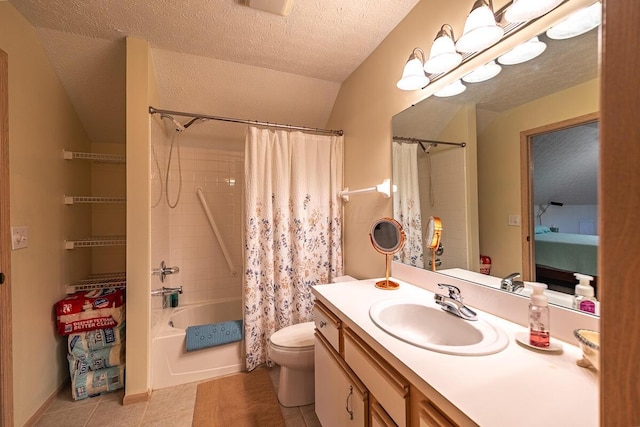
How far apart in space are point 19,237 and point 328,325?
1738mm

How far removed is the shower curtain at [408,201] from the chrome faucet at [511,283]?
44cm

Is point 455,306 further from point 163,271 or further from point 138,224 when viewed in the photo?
point 163,271

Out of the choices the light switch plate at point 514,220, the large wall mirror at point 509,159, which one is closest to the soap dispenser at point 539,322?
the large wall mirror at point 509,159

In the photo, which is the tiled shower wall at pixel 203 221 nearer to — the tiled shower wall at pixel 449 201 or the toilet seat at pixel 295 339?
the toilet seat at pixel 295 339

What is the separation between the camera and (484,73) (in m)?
1.07

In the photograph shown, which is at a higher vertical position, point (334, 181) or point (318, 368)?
point (334, 181)

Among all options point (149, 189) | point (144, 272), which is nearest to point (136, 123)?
point (149, 189)

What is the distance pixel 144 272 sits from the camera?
5.26 ft

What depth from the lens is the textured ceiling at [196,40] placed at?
140 cm

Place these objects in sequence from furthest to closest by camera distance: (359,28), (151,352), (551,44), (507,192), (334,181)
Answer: (334,181), (151,352), (359,28), (507,192), (551,44)

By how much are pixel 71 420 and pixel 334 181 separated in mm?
2313

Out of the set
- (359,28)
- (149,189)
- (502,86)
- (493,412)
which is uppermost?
(359,28)

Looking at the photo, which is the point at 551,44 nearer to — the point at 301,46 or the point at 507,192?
the point at 507,192

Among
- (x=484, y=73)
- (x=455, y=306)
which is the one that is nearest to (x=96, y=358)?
(x=455, y=306)
